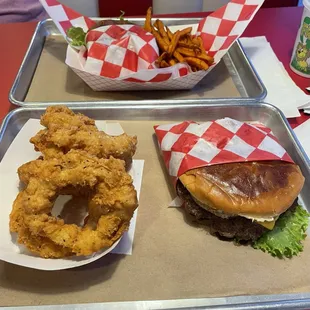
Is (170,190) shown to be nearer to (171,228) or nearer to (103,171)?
(171,228)

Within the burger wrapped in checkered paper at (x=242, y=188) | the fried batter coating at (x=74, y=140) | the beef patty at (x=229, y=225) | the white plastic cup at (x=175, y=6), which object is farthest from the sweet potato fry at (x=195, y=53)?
the white plastic cup at (x=175, y=6)

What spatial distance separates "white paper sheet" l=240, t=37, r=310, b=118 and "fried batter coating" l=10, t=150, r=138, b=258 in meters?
0.84

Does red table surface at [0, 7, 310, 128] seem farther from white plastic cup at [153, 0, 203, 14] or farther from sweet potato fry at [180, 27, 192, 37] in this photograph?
white plastic cup at [153, 0, 203, 14]

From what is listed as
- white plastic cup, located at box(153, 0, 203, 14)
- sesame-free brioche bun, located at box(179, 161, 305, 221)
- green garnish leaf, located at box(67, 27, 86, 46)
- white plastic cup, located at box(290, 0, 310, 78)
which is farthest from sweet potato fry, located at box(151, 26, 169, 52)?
white plastic cup, located at box(153, 0, 203, 14)

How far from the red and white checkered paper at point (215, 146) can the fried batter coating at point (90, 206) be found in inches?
9.4

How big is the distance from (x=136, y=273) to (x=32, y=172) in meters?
0.38

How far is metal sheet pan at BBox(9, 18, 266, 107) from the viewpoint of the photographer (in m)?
1.57

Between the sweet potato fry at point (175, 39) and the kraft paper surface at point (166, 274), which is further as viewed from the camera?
the sweet potato fry at point (175, 39)

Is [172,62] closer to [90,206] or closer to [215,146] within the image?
[215,146]

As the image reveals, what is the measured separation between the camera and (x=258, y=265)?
1.08 m

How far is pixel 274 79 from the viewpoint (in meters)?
1.74

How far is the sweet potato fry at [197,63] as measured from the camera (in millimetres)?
1628

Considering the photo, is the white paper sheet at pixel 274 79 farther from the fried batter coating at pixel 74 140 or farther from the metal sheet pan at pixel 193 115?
the fried batter coating at pixel 74 140

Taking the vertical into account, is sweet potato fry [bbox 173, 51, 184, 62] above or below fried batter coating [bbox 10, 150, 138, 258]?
below
